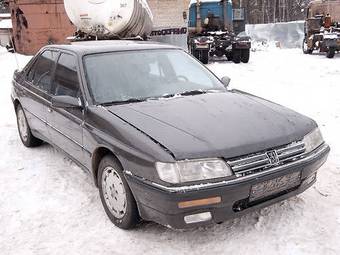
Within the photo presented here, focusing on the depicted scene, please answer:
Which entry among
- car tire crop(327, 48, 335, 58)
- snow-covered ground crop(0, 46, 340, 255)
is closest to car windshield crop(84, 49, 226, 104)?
snow-covered ground crop(0, 46, 340, 255)

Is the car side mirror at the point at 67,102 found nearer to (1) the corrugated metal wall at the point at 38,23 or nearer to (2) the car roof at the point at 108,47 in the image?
(2) the car roof at the point at 108,47

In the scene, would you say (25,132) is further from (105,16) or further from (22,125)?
(105,16)

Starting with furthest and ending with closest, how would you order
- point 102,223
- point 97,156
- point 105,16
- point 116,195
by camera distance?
point 105,16 < point 97,156 < point 102,223 < point 116,195

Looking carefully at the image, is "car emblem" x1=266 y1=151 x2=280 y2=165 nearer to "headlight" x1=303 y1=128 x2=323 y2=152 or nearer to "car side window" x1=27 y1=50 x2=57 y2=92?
"headlight" x1=303 y1=128 x2=323 y2=152

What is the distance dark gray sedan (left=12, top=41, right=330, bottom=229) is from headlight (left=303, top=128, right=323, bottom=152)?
0.04 ft

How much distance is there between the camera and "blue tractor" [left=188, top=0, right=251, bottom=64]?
52.6 feet

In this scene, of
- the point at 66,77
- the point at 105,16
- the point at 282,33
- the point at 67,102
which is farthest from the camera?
the point at 282,33

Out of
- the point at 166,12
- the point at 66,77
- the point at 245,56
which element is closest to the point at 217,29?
the point at 245,56

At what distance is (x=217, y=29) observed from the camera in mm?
17031

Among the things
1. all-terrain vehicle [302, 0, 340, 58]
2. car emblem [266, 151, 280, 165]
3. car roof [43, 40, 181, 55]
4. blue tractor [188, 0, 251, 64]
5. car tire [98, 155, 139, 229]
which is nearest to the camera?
car emblem [266, 151, 280, 165]

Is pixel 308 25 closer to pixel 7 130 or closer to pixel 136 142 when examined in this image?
pixel 7 130

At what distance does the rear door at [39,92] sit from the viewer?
15.3ft

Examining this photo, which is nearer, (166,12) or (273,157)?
(273,157)

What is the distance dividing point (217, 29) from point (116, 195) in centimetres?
1457
